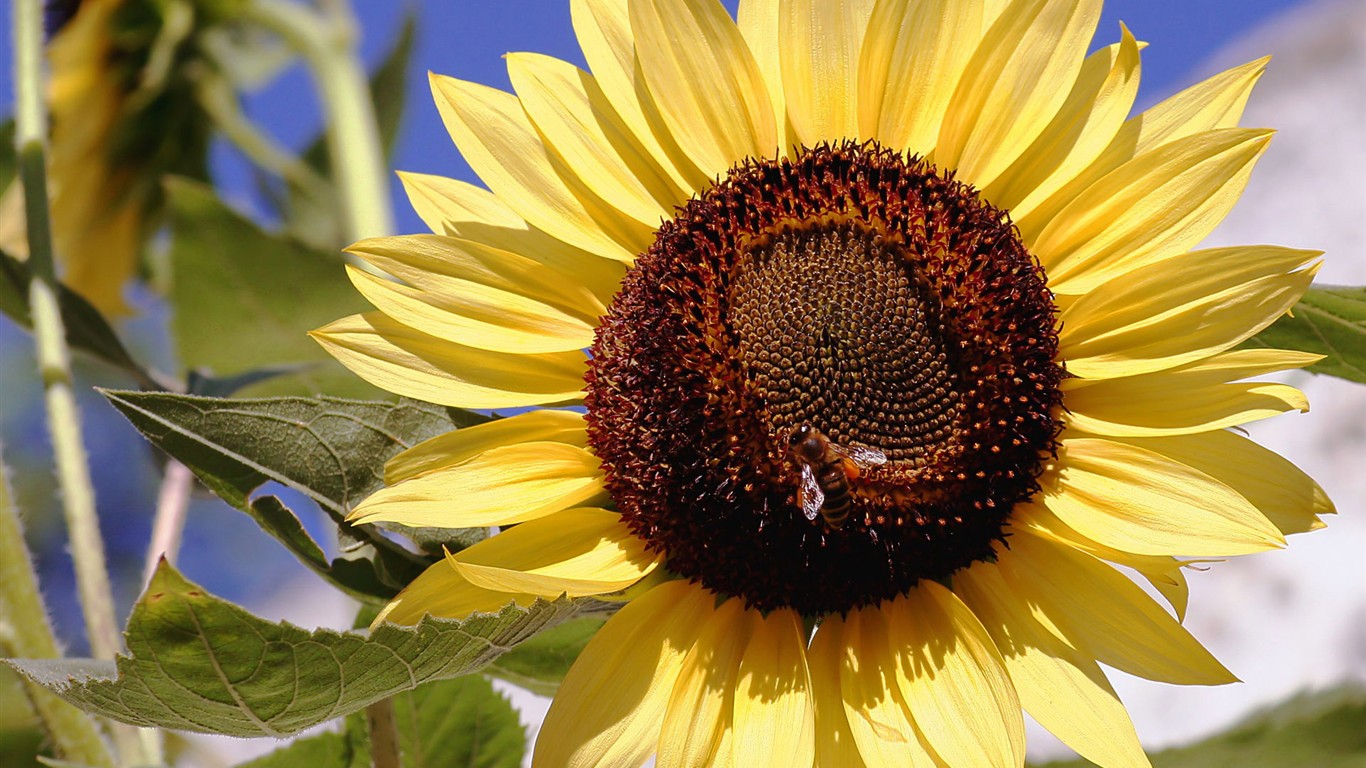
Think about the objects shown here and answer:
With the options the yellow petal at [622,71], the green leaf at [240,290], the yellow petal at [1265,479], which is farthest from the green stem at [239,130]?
the yellow petal at [1265,479]

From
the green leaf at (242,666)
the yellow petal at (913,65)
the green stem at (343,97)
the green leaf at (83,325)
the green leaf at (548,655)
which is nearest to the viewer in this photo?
the green leaf at (242,666)

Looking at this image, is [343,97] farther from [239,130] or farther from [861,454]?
[861,454]

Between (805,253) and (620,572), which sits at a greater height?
(805,253)

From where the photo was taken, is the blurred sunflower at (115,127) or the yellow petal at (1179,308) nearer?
the yellow petal at (1179,308)

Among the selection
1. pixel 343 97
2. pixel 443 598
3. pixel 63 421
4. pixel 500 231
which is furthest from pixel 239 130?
pixel 443 598

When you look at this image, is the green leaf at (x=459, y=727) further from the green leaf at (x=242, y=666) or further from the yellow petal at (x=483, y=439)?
the green leaf at (x=242, y=666)

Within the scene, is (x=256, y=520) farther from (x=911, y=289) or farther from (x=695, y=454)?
(x=911, y=289)

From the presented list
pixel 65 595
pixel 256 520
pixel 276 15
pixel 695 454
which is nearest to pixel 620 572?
pixel 695 454
